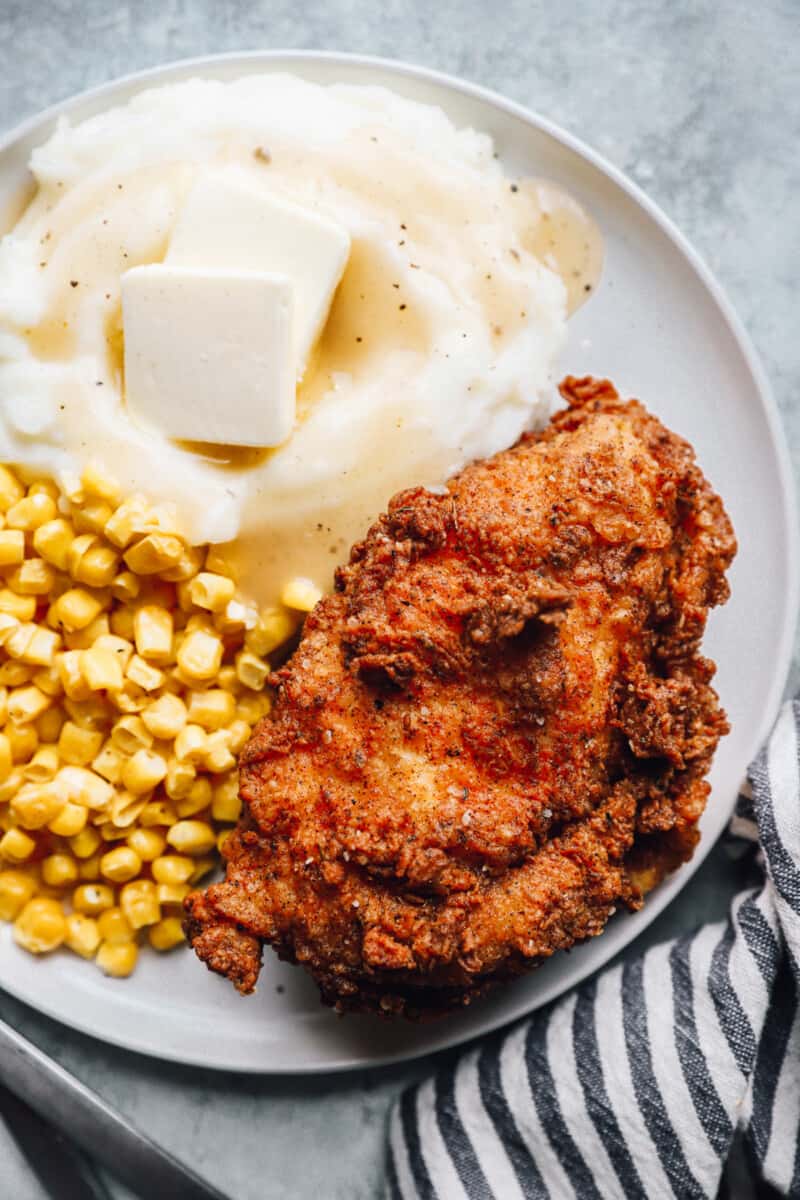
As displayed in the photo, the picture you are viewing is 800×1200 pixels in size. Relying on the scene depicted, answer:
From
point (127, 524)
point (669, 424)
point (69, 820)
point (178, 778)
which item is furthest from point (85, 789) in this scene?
point (669, 424)

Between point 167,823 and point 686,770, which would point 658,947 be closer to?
point 686,770

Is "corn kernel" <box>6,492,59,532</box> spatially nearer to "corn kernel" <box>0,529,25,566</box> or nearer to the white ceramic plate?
"corn kernel" <box>0,529,25,566</box>

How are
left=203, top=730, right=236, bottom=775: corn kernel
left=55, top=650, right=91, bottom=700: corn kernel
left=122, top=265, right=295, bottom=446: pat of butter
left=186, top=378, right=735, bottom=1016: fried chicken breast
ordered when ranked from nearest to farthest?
left=186, top=378, right=735, bottom=1016: fried chicken breast, left=122, top=265, right=295, bottom=446: pat of butter, left=55, top=650, right=91, bottom=700: corn kernel, left=203, top=730, right=236, bottom=775: corn kernel

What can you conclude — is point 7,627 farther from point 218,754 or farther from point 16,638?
point 218,754

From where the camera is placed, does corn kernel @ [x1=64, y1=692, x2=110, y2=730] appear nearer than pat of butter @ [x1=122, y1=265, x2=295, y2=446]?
No

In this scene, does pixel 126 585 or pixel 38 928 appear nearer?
pixel 126 585

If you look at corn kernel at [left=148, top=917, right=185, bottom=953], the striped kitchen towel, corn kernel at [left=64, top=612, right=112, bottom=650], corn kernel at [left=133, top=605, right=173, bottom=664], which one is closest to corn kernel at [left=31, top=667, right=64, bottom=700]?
corn kernel at [left=64, top=612, right=112, bottom=650]

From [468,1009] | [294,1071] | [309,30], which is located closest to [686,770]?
[468,1009]
